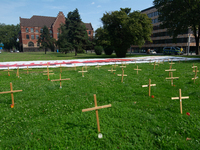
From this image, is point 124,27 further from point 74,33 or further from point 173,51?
point 173,51

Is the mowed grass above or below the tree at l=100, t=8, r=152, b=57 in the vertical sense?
below

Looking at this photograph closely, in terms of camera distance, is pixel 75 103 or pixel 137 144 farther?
pixel 75 103

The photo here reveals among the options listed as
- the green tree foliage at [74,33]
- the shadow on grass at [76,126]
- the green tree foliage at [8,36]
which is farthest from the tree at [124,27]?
the green tree foliage at [8,36]

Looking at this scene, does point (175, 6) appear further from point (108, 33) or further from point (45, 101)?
point (45, 101)

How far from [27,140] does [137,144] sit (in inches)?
109

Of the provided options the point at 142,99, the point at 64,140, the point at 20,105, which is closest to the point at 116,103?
the point at 142,99

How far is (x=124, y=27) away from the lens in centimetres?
2936

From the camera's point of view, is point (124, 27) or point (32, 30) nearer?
point (124, 27)

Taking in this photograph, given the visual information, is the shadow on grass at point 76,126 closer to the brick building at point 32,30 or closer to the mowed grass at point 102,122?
the mowed grass at point 102,122

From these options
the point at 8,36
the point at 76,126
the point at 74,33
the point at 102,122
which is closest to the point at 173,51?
the point at 74,33

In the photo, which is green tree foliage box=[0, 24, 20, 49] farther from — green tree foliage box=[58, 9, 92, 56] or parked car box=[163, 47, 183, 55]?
parked car box=[163, 47, 183, 55]

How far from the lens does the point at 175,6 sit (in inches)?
1238

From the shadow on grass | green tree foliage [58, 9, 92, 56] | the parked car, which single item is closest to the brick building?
green tree foliage [58, 9, 92, 56]

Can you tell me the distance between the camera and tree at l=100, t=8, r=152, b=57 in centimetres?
2943
